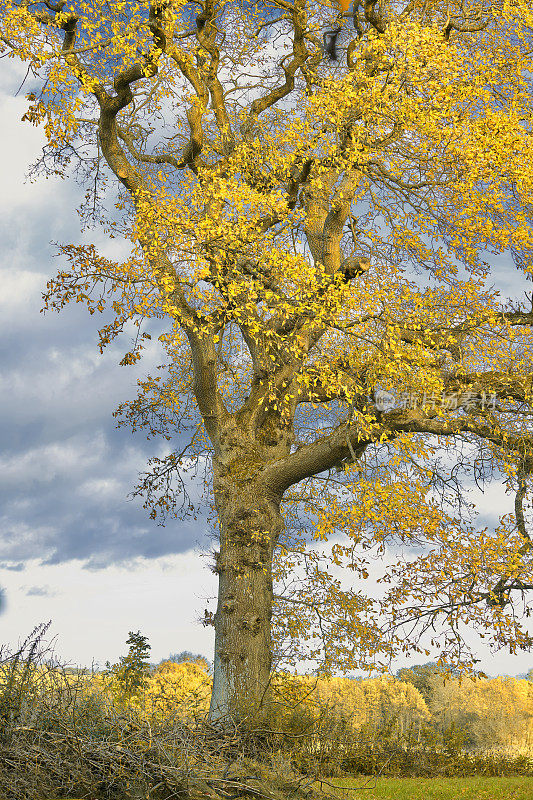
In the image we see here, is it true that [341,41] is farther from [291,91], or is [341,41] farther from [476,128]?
[476,128]

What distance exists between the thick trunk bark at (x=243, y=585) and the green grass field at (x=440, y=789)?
221 cm

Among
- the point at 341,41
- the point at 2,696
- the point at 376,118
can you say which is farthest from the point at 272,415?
the point at 341,41

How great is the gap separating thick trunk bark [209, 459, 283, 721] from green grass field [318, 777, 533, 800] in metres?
2.21

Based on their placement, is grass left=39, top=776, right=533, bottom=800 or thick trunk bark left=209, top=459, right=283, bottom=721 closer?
grass left=39, top=776, right=533, bottom=800

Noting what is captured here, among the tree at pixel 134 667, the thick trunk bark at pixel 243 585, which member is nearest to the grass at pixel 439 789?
the thick trunk bark at pixel 243 585

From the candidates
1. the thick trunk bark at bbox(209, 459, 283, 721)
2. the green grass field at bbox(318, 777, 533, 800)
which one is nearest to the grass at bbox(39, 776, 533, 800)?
the green grass field at bbox(318, 777, 533, 800)

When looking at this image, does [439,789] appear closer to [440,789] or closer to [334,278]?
[440,789]

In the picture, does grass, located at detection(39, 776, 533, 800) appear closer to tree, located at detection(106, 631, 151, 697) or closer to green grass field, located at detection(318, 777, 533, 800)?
green grass field, located at detection(318, 777, 533, 800)

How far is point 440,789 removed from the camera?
12.6 metres

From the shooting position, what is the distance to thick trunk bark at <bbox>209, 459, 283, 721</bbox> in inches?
460

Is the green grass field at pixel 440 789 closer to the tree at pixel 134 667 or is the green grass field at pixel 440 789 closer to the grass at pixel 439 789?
the grass at pixel 439 789

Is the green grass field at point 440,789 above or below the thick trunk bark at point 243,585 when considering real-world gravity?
below

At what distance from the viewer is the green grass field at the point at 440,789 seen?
11.4 metres

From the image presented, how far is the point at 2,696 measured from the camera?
26.3 ft
